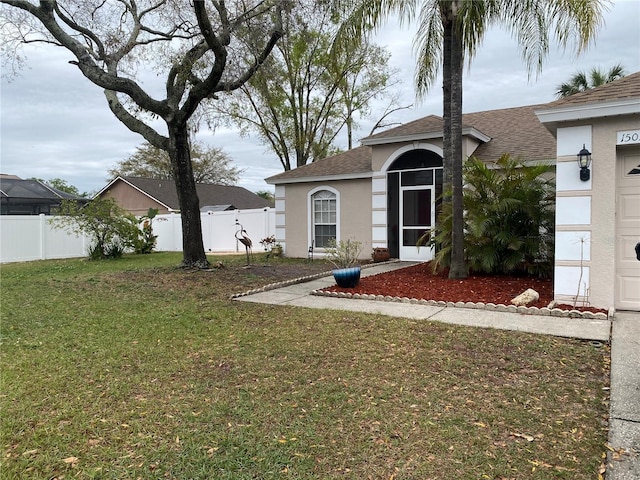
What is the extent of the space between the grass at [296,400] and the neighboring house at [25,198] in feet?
64.6

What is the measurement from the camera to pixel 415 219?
41.5 ft

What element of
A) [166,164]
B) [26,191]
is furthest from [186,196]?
[166,164]

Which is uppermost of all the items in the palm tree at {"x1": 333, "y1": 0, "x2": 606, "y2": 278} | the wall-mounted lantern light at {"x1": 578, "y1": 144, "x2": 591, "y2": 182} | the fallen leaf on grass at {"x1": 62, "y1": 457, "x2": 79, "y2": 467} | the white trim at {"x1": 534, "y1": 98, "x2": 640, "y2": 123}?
the palm tree at {"x1": 333, "y1": 0, "x2": 606, "y2": 278}

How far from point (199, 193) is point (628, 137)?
28505 mm

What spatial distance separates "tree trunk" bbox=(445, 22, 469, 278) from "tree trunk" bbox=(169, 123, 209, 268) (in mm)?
6525

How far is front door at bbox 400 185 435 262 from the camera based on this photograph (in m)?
12.4

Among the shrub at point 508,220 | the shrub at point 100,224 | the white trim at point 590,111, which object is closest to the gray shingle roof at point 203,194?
the shrub at point 100,224

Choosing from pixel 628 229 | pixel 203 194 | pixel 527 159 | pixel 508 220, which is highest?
pixel 203 194

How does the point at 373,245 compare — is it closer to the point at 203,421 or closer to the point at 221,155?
the point at 203,421

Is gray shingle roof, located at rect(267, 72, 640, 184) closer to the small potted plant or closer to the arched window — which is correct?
the arched window

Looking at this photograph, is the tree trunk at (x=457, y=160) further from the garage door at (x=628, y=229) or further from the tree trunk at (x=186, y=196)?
the tree trunk at (x=186, y=196)

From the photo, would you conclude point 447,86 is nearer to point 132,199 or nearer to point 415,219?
point 415,219

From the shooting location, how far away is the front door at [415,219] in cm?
1239

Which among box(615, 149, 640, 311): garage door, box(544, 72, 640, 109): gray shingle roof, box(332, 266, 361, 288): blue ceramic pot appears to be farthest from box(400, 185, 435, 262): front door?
box(615, 149, 640, 311): garage door
